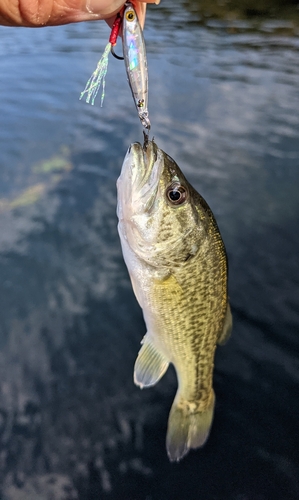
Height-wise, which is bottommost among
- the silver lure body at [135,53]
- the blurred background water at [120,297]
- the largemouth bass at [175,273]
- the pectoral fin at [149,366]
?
the blurred background water at [120,297]

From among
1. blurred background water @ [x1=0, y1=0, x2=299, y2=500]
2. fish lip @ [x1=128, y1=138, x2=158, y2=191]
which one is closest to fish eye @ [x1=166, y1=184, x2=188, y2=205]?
fish lip @ [x1=128, y1=138, x2=158, y2=191]

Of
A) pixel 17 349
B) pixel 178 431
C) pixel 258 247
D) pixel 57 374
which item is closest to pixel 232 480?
pixel 178 431

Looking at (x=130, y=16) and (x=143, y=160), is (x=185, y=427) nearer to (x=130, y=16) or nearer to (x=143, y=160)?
(x=143, y=160)

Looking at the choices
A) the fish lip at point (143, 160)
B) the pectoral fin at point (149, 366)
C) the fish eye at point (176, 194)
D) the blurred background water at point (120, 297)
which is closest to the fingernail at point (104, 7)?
the fish lip at point (143, 160)

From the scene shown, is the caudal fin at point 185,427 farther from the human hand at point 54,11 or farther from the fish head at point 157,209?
the human hand at point 54,11

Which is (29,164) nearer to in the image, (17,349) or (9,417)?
(17,349)

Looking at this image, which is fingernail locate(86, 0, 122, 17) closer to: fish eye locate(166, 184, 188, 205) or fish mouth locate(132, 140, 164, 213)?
fish mouth locate(132, 140, 164, 213)
